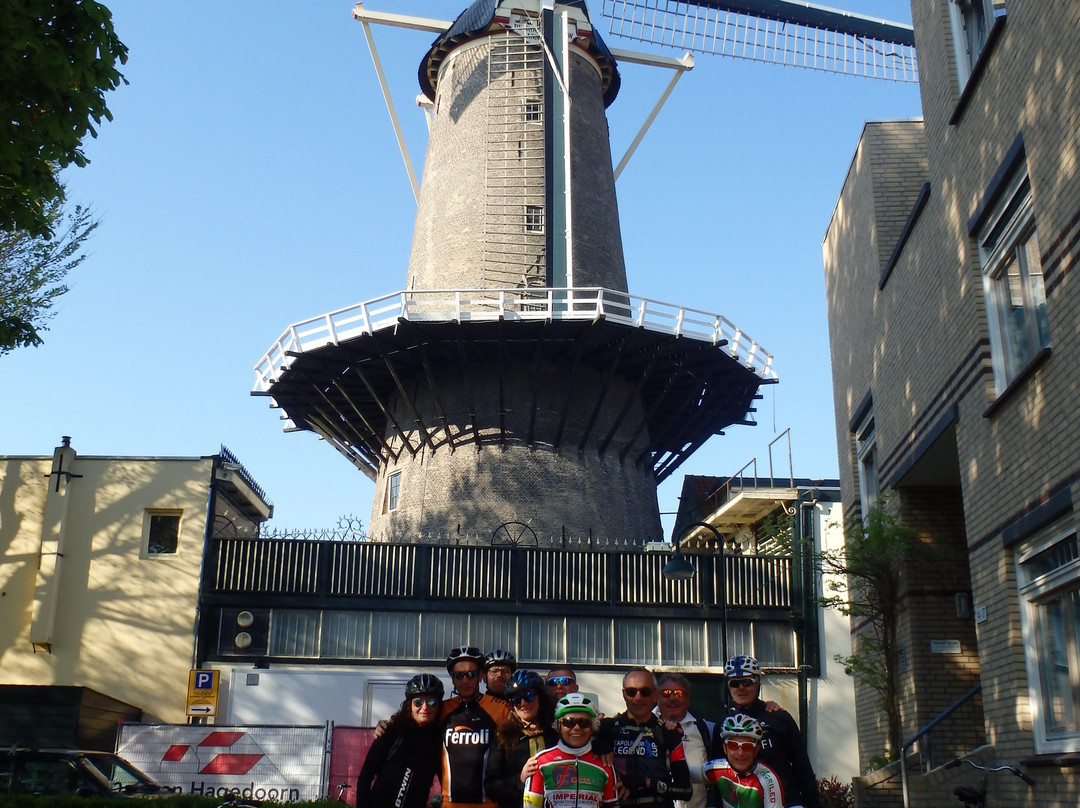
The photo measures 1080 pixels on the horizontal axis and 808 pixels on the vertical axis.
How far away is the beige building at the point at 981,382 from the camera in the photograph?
9.37 meters

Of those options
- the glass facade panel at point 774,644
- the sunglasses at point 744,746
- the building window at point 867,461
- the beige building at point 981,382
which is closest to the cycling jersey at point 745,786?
the sunglasses at point 744,746

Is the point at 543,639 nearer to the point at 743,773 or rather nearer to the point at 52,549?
the point at 52,549

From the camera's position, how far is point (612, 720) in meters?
6.54

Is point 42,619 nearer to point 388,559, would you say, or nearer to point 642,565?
point 388,559

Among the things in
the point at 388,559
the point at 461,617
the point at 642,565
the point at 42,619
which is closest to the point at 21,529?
the point at 42,619

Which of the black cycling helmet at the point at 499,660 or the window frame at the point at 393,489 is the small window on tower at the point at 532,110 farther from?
the black cycling helmet at the point at 499,660

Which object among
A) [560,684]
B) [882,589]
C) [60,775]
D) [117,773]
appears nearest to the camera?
[560,684]

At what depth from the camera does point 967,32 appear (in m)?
12.3

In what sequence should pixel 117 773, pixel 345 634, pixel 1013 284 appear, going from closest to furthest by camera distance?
pixel 1013 284 → pixel 117 773 → pixel 345 634

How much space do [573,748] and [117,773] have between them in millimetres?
8512

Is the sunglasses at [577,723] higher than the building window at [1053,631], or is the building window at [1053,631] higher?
the building window at [1053,631]

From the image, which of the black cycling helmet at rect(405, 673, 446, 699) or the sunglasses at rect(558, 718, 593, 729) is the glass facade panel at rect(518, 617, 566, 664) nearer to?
the black cycling helmet at rect(405, 673, 446, 699)

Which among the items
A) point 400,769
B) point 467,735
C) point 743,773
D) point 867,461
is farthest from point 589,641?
point 743,773

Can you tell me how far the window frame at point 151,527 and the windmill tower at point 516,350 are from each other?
16.0 ft
